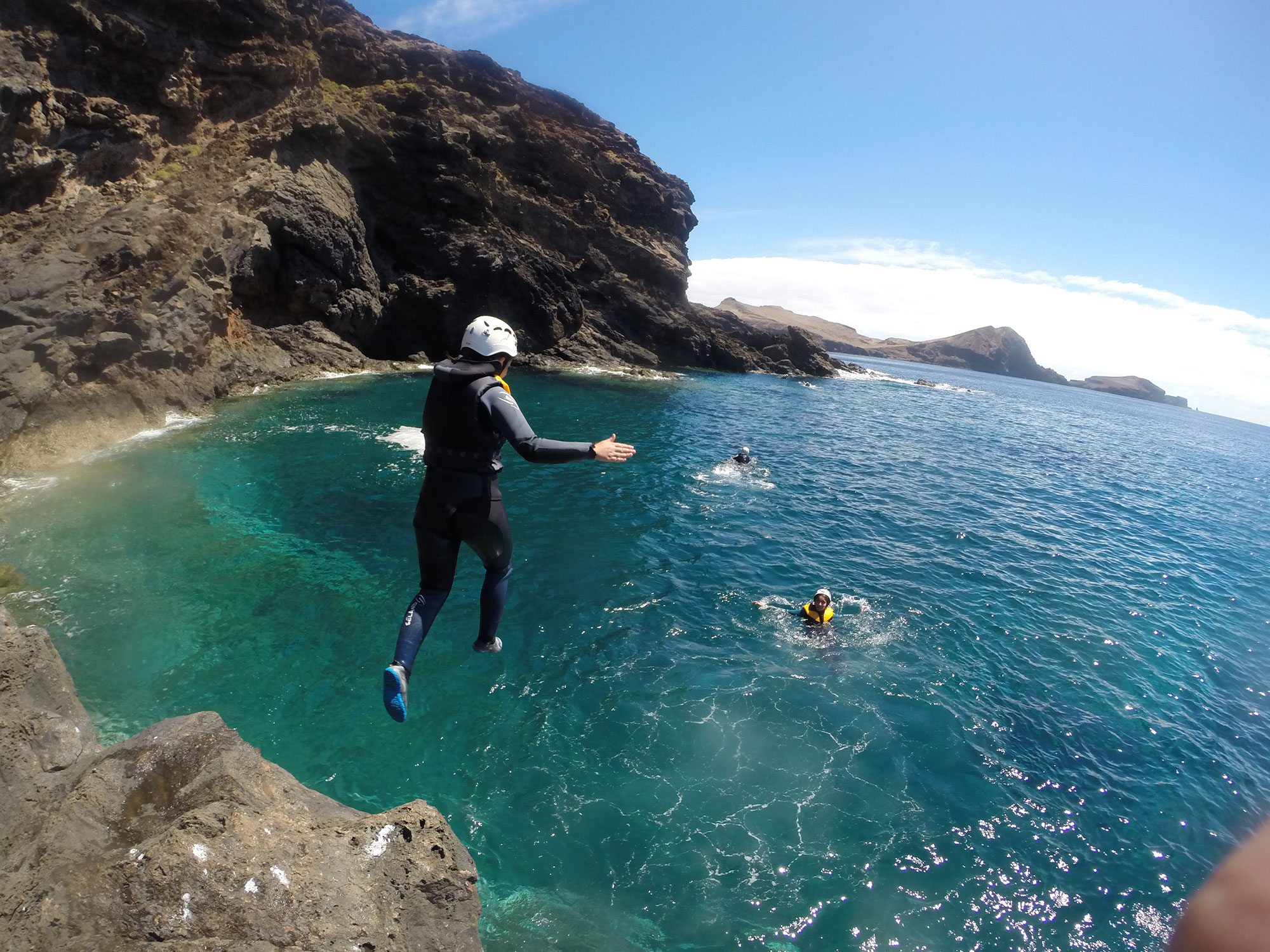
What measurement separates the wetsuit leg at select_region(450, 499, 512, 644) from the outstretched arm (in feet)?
2.25

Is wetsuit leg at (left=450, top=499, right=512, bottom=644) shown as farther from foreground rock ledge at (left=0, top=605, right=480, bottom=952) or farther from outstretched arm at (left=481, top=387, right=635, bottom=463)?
foreground rock ledge at (left=0, top=605, right=480, bottom=952)

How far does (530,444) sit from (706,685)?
740cm

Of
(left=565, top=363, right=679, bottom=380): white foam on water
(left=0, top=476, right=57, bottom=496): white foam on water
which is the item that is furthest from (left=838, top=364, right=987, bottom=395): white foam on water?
(left=0, top=476, right=57, bottom=496): white foam on water

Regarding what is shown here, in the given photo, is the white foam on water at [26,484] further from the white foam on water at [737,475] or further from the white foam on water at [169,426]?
the white foam on water at [737,475]

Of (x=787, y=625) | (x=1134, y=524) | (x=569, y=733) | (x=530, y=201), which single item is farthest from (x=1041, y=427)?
(x=569, y=733)

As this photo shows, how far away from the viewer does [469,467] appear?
570cm

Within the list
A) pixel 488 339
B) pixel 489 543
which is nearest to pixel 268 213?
pixel 488 339

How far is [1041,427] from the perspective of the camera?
186ft

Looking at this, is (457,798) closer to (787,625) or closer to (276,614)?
(276,614)

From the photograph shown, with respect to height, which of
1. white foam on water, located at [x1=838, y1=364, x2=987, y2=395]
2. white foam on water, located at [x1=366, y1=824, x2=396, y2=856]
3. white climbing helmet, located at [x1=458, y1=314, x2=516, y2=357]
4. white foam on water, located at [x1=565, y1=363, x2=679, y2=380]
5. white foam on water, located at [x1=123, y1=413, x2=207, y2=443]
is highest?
white climbing helmet, located at [x1=458, y1=314, x2=516, y2=357]

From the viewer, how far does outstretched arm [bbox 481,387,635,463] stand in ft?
17.0

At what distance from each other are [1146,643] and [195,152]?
3995cm

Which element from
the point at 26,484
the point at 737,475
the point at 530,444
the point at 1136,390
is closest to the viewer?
the point at 530,444

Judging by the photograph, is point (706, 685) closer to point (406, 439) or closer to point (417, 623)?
point (417, 623)
